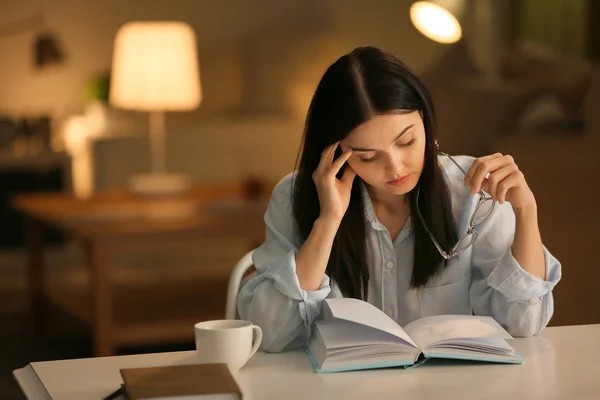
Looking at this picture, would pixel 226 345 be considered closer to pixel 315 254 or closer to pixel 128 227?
pixel 315 254

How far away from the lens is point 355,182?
1545 mm

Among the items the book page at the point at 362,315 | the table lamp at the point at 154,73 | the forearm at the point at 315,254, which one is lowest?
the book page at the point at 362,315

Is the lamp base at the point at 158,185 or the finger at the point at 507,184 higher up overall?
the finger at the point at 507,184

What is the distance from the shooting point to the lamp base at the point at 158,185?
3.68 metres

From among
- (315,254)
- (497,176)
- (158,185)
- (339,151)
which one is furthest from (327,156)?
(158,185)

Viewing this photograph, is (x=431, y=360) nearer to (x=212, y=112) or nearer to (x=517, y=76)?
(x=517, y=76)

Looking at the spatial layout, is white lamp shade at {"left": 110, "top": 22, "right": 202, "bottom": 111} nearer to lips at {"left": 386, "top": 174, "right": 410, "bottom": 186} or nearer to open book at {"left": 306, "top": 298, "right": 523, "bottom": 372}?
lips at {"left": 386, "top": 174, "right": 410, "bottom": 186}

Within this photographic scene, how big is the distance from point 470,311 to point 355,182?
0.88 feet

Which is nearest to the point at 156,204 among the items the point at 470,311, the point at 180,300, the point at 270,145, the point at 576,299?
the point at 180,300

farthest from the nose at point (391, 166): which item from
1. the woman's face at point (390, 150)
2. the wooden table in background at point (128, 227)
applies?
the wooden table in background at point (128, 227)

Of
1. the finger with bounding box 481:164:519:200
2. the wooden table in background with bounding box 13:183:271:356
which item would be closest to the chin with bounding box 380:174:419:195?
the finger with bounding box 481:164:519:200

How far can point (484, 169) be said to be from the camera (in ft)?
4.37

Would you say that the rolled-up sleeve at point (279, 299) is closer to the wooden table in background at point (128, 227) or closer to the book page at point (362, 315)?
the book page at point (362, 315)

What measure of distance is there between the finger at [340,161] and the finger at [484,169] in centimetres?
17
